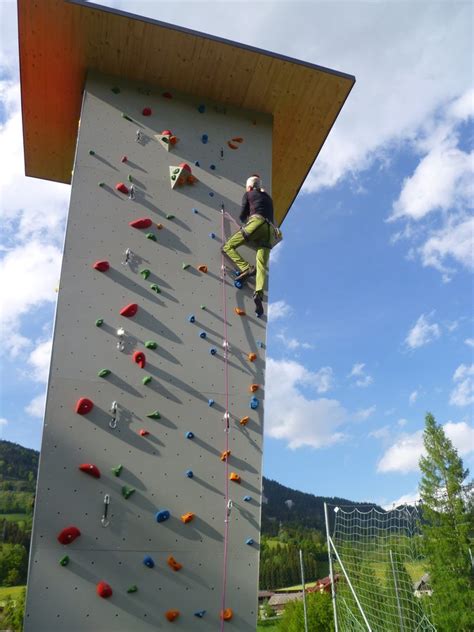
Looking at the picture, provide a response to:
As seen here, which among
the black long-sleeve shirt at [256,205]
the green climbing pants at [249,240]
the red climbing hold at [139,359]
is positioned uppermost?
the black long-sleeve shirt at [256,205]

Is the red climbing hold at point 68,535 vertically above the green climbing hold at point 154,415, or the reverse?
the green climbing hold at point 154,415

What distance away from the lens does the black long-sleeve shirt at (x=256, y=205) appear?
438cm

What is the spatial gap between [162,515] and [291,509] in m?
47.4

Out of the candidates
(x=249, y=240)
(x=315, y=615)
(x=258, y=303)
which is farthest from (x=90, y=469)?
(x=315, y=615)

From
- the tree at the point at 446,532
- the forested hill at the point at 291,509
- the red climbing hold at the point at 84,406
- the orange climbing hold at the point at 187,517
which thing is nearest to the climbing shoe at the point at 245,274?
the red climbing hold at the point at 84,406

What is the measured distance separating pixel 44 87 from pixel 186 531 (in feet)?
13.3

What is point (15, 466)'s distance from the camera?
81.5ft

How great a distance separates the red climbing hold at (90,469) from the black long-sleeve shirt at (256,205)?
2.36m

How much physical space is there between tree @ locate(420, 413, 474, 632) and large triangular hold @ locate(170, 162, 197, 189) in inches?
450

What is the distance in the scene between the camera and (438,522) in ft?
48.3

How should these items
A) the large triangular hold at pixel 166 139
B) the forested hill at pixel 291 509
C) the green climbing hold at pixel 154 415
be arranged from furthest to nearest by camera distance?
the forested hill at pixel 291 509 → the large triangular hold at pixel 166 139 → the green climbing hold at pixel 154 415

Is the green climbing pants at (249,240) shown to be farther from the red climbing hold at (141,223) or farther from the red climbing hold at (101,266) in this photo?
the red climbing hold at (101,266)

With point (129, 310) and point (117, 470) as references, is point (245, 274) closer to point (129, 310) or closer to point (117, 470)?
point (129, 310)

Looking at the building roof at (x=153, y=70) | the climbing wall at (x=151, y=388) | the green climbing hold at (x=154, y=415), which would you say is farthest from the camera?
the building roof at (x=153, y=70)
